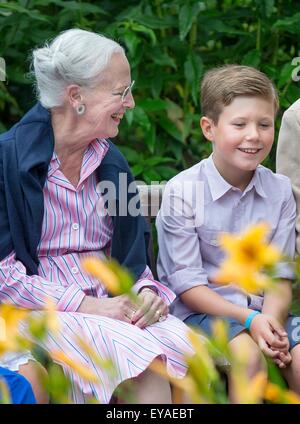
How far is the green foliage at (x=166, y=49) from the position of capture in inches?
161

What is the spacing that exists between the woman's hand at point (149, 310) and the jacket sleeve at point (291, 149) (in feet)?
1.67

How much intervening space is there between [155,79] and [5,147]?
170 centimetres

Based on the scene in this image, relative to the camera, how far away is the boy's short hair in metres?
2.83

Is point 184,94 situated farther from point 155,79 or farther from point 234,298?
point 234,298

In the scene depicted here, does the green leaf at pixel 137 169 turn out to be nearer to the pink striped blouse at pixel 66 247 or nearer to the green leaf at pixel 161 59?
the green leaf at pixel 161 59

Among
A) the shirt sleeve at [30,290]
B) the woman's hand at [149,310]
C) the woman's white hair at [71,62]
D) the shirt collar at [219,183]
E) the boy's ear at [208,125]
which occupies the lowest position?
the woman's hand at [149,310]

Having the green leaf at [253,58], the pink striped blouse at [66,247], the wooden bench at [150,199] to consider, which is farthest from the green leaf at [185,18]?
the pink striped blouse at [66,247]

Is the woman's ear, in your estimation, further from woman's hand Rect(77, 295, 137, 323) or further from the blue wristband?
the blue wristband

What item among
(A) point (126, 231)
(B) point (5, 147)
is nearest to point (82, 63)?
(B) point (5, 147)

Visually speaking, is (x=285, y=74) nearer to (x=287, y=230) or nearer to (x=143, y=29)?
(x=143, y=29)

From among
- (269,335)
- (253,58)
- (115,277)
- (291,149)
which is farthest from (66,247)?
(253,58)

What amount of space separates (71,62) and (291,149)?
0.75 m

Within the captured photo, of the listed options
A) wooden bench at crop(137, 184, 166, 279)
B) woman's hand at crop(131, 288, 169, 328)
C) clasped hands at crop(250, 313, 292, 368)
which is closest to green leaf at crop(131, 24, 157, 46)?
Result: wooden bench at crop(137, 184, 166, 279)

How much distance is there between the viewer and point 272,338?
2.64 m
